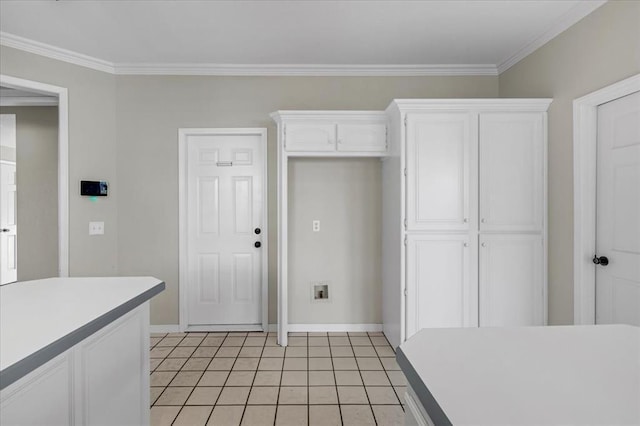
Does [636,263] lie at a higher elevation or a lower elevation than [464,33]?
lower

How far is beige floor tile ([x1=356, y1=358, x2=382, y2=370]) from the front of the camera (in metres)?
2.75

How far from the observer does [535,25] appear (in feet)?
8.86

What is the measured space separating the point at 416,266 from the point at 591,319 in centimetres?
121

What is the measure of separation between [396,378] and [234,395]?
1.14 metres

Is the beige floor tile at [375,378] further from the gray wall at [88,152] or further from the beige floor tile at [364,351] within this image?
the gray wall at [88,152]

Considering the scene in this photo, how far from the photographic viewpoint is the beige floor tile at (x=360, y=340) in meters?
3.21

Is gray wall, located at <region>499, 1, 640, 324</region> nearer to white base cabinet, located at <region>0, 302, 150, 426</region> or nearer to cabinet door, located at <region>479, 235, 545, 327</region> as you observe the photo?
cabinet door, located at <region>479, 235, 545, 327</region>

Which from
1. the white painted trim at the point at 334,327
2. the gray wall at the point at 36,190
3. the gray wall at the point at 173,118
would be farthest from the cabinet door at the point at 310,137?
the gray wall at the point at 36,190

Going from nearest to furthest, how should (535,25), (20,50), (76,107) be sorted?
(535,25) → (20,50) → (76,107)

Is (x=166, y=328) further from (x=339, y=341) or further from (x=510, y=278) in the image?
(x=510, y=278)

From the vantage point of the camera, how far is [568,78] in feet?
8.45

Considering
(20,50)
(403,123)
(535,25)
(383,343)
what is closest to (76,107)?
(20,50)

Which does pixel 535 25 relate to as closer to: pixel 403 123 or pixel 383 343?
pixel 403 123

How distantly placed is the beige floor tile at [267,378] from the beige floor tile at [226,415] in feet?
1.00
